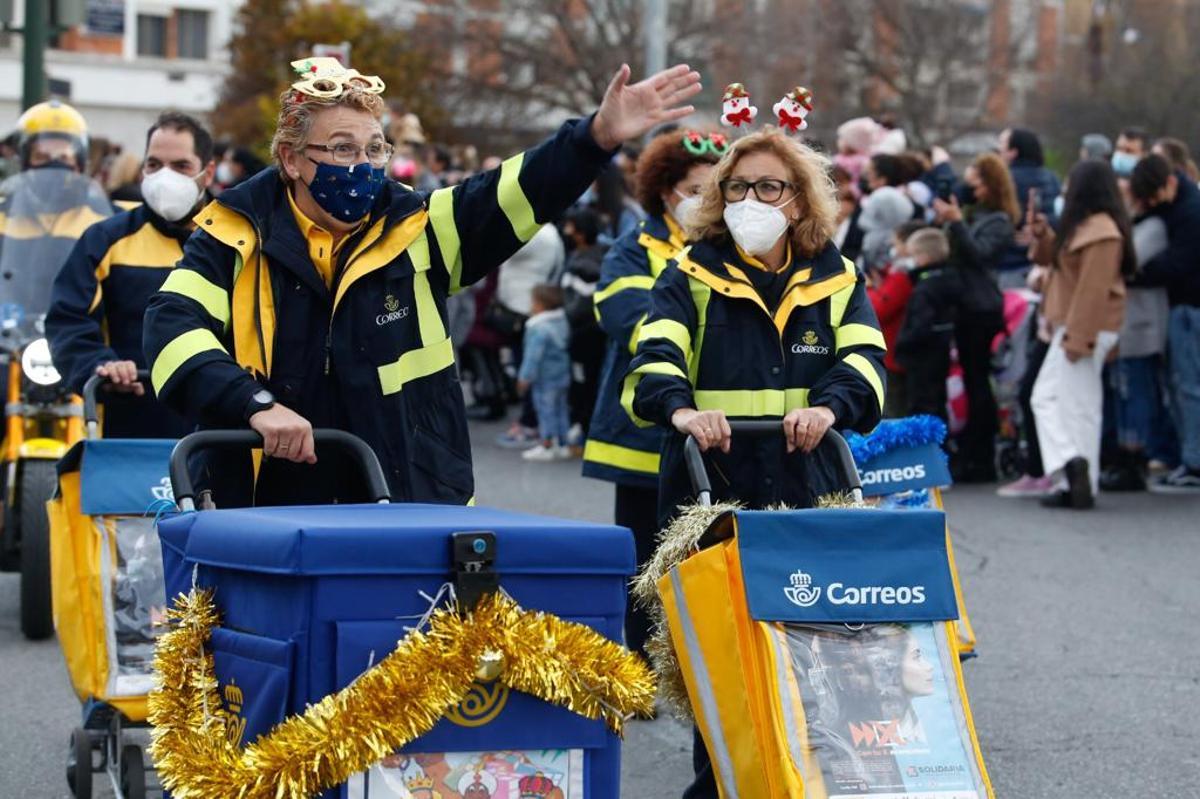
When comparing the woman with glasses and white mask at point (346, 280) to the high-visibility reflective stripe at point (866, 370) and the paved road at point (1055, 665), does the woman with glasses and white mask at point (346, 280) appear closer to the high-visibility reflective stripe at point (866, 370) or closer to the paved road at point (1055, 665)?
the high-visibility reflective stripe at point (866, 370)

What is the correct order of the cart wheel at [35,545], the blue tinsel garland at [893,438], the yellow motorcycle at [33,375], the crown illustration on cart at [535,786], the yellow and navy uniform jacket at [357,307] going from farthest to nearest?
the yellow motorcycle at [33,375], the cart wheel at [35,545], the blue tinsel garland at [893,438], the yellow and navy uniform jacket at [357,307], the crown illustration on cart at [535,786]

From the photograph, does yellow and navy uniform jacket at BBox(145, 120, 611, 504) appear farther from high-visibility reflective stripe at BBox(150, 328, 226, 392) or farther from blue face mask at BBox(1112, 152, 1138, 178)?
blue face mask at BBox(1112, 152, 1138, 178)

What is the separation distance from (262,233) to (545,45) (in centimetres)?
4492

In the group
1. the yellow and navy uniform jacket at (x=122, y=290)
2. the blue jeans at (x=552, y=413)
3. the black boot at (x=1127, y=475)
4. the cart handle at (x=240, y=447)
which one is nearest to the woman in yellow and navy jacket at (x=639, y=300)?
the yellow and navy uniform jacket at (x=122, y=290)

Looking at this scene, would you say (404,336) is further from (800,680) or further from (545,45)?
(545,45)

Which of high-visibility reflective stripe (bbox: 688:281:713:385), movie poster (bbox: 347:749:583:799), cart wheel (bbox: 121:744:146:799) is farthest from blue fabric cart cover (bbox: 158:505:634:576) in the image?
high-visibility reflective stripe (bbox: 688:281:713:385)

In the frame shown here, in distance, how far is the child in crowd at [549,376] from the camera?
48.9ft

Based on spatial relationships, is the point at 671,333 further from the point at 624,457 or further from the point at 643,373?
the point at 624,457

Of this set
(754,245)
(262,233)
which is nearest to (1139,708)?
(754,245)

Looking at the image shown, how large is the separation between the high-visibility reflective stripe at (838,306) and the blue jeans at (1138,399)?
25.3ft

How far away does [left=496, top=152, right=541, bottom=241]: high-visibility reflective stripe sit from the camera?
15.4 ft

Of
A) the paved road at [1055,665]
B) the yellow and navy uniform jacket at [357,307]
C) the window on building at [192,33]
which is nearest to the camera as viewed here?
the yellow and navy uniform jacket at [357,307]

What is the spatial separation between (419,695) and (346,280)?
1.36 metres

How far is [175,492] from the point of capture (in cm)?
431
